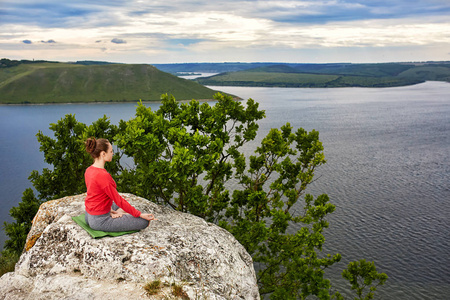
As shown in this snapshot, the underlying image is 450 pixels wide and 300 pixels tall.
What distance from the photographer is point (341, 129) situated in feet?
385

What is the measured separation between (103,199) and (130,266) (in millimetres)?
2581

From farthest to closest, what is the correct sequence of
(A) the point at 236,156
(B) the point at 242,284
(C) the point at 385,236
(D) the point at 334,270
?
1. (C) the point at 385,236
2. (D) the point at 334,270
3. (A) the point at 236,156
4. (B) the point at 242,284

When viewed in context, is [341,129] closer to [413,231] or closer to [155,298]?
[413,231]

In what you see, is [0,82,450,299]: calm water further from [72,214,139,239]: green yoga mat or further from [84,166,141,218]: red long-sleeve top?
[84,166,141,218]: red long-sleeve top

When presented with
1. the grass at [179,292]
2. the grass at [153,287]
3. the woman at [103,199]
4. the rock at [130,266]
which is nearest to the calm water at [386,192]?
the rock at [130,266]

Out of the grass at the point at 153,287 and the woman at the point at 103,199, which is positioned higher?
the woman at the point at 103,199

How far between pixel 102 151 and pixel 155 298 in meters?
5.08

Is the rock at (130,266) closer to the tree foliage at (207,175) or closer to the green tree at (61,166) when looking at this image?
the tree foliage at (207,175)

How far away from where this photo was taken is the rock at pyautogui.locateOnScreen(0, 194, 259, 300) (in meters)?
10.9

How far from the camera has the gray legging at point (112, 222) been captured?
12109 mm

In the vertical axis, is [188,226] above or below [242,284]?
above

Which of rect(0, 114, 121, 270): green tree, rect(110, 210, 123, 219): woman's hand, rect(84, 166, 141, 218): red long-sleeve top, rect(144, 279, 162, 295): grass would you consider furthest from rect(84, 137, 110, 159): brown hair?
Result: rect(0, 114, 121, 270): green tree

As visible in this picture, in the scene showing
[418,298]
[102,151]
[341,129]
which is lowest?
[418,298]

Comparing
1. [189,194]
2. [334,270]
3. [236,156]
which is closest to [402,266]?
[334,270]
